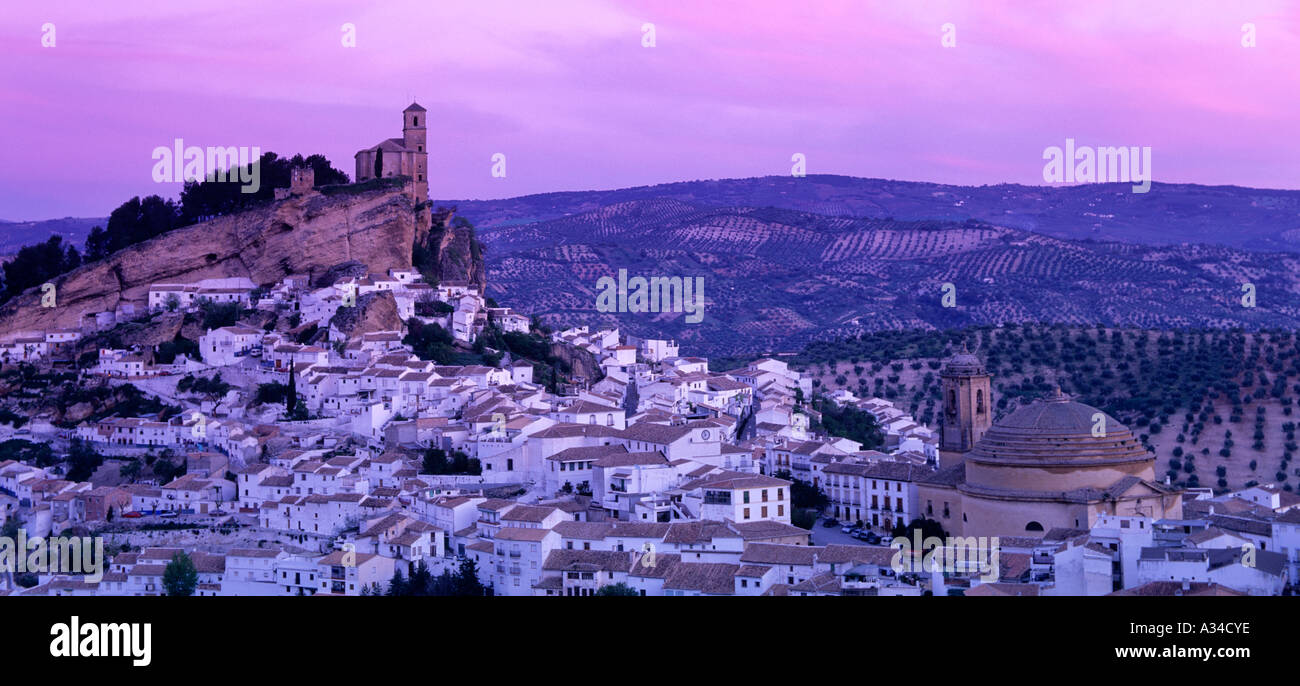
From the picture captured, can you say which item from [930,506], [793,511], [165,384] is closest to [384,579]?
[793,511]

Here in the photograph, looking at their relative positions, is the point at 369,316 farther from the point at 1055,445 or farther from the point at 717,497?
the point at 1055,445

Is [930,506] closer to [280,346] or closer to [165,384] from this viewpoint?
[280,346]

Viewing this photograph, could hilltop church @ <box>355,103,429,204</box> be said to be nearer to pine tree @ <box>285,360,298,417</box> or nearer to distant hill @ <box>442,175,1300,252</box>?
pine tree @ <box>285,360,298,417</box>

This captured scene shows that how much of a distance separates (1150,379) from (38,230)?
63.6m

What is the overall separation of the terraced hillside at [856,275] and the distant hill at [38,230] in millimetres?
21818

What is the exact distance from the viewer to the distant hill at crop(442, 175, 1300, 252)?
353ft

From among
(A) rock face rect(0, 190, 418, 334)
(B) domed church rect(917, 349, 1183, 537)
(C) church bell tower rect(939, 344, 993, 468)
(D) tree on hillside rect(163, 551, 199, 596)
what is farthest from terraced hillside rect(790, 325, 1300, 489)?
(D) tree on hillside rect(163, 551, 199, 596)

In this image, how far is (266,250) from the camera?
36844mm

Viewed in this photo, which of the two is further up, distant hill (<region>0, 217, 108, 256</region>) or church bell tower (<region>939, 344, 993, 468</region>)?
distant hill (<region>0, 217, 108, 256</region>)

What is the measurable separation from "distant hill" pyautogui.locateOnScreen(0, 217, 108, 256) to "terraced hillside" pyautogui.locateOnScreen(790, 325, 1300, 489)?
45295mm

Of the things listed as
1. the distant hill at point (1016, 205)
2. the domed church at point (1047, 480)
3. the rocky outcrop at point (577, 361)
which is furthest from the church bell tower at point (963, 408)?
the distant hill at point (1016, 205)

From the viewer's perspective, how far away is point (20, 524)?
2553 centimetres

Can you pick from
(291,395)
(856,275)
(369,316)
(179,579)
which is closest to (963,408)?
(179,579)
